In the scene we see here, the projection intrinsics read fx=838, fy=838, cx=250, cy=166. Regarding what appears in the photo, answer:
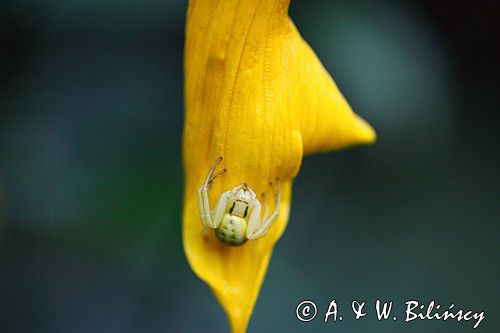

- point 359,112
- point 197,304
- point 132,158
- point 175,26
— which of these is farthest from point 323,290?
point 175,26

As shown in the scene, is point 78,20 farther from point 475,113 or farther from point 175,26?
point 475,113

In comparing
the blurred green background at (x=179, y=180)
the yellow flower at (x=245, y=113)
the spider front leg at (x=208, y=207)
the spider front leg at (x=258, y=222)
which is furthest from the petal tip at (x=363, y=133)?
the blurred green background at (x=179, y=180)

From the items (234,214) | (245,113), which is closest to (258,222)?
(234,214)

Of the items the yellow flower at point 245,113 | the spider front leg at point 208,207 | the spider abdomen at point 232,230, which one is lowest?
the spider abdomen at point 232,230

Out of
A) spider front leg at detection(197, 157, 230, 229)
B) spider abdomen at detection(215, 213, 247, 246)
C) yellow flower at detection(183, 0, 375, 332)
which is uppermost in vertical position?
yellow flower at detection(183, 0, 375, 332)

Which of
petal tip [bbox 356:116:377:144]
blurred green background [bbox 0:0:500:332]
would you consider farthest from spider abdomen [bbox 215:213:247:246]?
blurred green background [bbox 0:0:500:332]

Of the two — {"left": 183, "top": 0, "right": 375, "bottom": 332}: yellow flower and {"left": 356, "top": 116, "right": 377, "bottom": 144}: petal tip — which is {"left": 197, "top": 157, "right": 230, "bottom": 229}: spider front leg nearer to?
{"left": 183, "top": 0, "right": 375, "bottom": 332}: yellow flower

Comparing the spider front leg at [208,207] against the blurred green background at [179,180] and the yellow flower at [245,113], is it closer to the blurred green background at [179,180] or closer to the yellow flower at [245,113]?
the yellow flower at [245,113]
